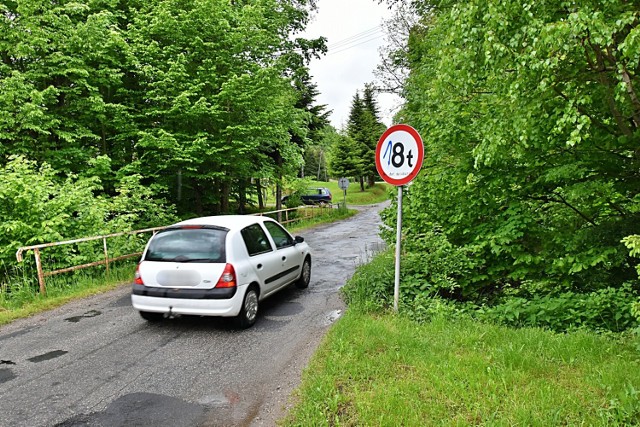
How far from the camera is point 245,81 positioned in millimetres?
14609

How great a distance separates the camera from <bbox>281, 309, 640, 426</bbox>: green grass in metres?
2.99

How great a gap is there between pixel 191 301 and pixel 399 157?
3.60 meters

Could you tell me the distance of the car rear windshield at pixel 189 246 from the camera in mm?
5621

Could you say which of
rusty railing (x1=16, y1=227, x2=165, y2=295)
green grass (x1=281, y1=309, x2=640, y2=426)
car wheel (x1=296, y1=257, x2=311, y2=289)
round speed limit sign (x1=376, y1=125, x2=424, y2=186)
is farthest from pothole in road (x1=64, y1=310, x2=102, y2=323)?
round speed limit sign (x1=376, y1=125, x2=424, y2=186)

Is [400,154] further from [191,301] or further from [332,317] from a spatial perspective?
[191,301]

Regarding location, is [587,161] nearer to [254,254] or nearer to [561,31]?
[561,31]

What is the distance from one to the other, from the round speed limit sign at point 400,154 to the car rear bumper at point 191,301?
275cm

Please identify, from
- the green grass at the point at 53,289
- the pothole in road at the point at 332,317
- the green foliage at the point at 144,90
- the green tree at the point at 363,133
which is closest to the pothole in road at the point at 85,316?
the green grass at the point at 53,289

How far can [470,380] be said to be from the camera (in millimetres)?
3480

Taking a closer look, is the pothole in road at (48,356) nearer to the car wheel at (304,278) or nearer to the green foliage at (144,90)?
the car wheel at (304,278)

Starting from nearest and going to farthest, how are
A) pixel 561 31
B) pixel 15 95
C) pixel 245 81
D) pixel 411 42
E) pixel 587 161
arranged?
pixel 561 31, pixel 587 161, pixel 15 95, pixel 245 81, pixel 411 42

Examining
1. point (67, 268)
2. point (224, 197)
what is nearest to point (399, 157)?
point (67, 268)

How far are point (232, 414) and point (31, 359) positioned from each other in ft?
9.87

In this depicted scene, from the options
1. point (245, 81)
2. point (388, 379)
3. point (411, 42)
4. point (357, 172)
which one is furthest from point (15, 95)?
point (357, 172)
